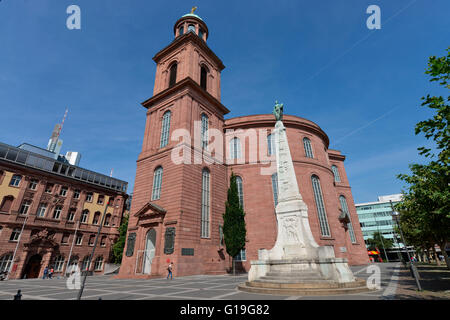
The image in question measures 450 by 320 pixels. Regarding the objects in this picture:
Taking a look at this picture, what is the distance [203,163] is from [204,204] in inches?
182

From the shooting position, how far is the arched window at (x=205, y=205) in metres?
22.7

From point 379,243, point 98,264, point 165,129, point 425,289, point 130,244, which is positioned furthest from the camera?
point 379,243

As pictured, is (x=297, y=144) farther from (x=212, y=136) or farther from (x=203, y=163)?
(x=203, y=163)

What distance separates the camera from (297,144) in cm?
3139

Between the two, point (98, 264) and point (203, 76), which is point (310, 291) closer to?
point (203, 76)

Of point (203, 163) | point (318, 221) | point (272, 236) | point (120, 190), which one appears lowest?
point (272, 236)

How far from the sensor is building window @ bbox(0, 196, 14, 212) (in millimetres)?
29538

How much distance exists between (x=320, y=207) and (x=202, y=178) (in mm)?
15823

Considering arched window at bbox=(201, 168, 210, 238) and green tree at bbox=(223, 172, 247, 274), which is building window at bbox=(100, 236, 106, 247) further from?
green tree at bbox=(223, 172, 247, 274)

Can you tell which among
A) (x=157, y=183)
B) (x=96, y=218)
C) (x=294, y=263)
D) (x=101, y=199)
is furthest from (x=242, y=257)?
(x=101, y=199)

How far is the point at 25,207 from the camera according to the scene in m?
31.5

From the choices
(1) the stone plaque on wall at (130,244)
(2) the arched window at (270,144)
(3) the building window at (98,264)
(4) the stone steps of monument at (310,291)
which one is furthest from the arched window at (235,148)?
(3) the building window at (98,264)

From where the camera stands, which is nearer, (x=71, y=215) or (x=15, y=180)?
(x=15, y=180)
